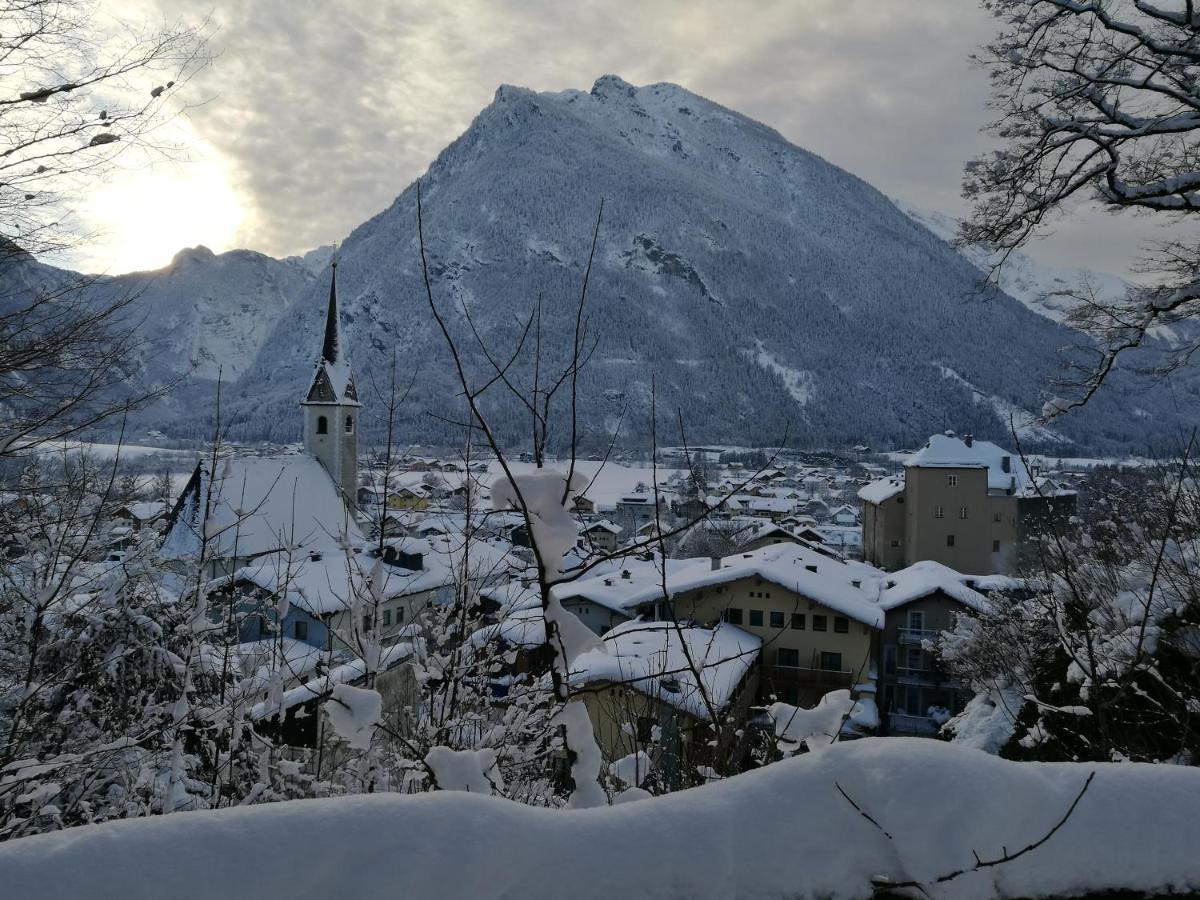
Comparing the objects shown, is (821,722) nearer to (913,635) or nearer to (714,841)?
(714,841)

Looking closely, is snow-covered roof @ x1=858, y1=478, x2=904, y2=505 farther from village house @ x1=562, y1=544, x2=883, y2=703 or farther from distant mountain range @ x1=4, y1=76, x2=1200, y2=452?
distant mountain range @ x1=4, y1=76, x2=1200, y2=452

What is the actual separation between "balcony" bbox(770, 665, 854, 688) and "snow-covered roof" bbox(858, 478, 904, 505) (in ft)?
68.8

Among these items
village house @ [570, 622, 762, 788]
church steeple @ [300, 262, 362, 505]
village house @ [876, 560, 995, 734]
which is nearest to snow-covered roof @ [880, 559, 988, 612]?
village house @ [876, 560, 995, 734]

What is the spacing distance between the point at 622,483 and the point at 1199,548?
65.7 m

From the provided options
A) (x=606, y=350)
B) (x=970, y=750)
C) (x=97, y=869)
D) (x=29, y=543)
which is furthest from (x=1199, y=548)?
(x=606, y=350)

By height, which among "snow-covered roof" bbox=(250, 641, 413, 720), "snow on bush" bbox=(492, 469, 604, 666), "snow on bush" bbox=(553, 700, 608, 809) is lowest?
"snow-covered roof" bbox=(250, 641, 413, 720)

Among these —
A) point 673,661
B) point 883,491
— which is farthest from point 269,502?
point 883,491

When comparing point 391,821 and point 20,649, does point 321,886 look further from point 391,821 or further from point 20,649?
point 20,649

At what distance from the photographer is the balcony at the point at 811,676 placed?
1922 cm

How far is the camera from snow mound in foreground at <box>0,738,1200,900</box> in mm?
972

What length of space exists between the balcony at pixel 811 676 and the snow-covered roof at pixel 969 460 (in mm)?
20197

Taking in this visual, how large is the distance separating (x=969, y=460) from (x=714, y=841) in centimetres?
3988

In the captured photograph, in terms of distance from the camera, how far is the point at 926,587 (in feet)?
69.4

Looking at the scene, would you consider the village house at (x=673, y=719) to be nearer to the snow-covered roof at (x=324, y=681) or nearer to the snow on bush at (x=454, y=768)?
the snow on bush at (x=454, y=768)
